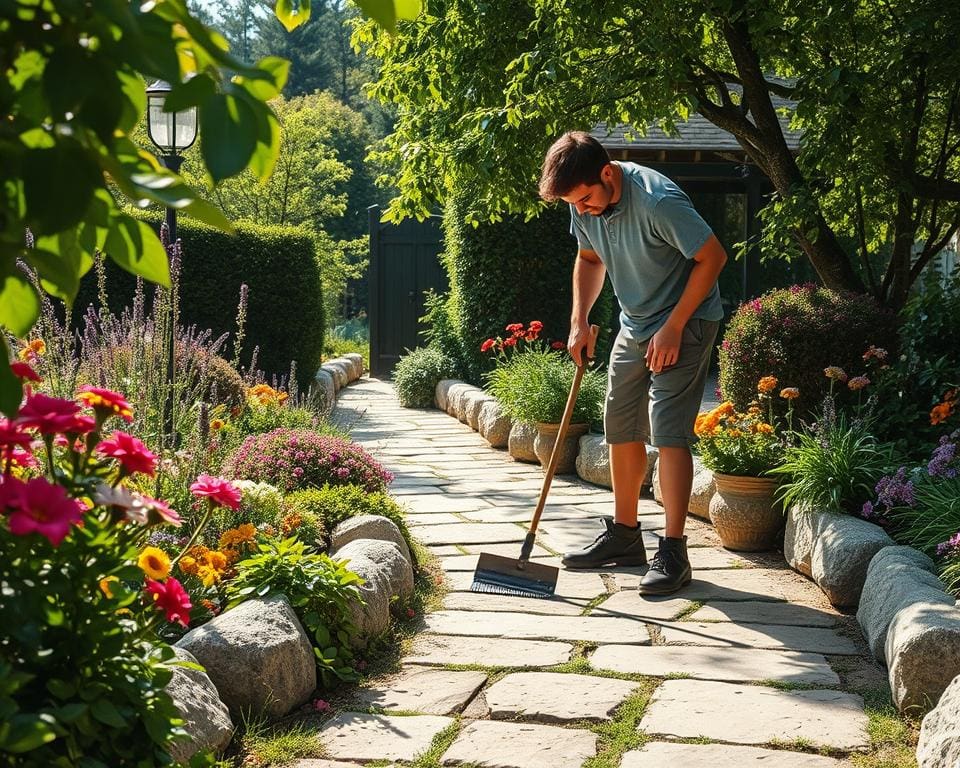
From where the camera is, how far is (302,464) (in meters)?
5.26

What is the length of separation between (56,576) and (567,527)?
454 centimetres

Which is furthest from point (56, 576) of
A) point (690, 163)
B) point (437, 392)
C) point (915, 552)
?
point (690, 163)

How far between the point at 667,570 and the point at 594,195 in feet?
5.21

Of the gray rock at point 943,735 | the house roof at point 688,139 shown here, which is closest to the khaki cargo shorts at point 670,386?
the gray rock at point 943,735

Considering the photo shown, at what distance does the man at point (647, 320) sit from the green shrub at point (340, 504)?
84 centimetres

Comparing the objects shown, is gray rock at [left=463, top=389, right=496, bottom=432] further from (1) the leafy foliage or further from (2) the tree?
(1) the leafy foliage

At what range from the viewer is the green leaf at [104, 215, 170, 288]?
1211 millimetres

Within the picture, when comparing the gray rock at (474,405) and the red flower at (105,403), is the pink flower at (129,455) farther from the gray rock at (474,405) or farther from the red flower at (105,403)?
the gray rock at (474,405)

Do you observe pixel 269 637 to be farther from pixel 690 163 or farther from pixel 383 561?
pixel 690 163

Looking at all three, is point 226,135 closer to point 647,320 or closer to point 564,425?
point 647,320

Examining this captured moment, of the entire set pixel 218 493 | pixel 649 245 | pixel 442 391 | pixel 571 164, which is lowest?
pixel 442 391

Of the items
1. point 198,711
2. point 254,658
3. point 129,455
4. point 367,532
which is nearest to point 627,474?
point 367,532

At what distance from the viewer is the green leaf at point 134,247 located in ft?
3.97

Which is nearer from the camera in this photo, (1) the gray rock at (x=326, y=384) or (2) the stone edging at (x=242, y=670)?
(2) the stone edging at (x=242, y=670)
